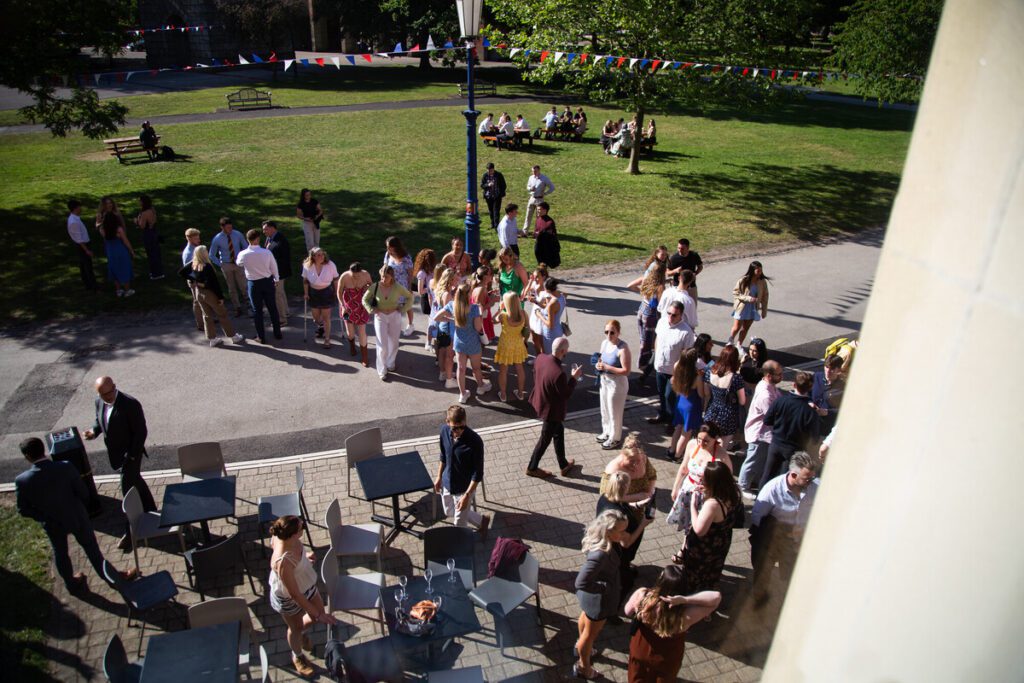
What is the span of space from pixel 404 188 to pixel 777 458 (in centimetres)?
1539

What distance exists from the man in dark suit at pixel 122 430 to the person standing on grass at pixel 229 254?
449 centimetres

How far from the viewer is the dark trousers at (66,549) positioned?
Result: 631 centimetres

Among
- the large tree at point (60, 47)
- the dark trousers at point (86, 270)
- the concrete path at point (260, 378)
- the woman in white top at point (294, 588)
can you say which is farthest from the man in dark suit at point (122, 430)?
the large tree at point (60, 47)

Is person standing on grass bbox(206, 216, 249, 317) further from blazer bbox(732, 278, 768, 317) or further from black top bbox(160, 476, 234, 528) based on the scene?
blazer bbox(732, 278, 768, 317)

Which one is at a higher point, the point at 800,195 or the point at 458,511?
the point at 800,195

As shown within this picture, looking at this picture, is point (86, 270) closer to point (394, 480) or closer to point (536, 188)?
point (536, 188)

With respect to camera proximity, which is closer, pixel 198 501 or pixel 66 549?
pixel 66 549

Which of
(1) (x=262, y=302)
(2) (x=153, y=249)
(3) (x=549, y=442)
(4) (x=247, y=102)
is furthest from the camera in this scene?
(4) (x=247, y=102)

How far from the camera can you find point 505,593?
585cm

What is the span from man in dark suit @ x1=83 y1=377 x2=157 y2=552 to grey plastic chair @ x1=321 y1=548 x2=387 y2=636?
246 centimetres

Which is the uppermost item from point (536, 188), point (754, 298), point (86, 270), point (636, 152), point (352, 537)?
point (636, 152)

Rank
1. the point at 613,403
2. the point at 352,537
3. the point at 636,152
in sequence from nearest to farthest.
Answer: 1. the point at 352,537
2. the point at 613,403
3. the point at 636,152

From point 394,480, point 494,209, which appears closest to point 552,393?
point 394,480

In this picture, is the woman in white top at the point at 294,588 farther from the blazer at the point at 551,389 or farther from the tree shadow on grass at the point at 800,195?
the tree shadow on grass at the point at 800,195
